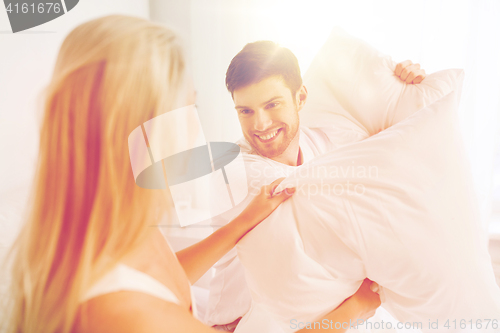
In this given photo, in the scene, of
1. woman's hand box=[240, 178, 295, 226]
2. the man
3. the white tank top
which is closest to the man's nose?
the man

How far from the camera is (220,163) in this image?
0.57m

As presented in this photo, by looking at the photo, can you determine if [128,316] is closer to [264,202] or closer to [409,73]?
[264,202]

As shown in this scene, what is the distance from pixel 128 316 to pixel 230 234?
0.22 metres

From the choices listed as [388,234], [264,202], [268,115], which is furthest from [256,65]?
[388,234]

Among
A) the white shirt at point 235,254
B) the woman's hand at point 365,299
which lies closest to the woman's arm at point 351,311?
the woman's hand at point 365,299

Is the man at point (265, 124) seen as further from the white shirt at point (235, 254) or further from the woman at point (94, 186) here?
the woman at point (94, 186)

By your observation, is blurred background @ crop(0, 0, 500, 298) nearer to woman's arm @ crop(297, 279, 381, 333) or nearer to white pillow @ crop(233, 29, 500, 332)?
white pillow @ crop(233, 29, 500, 332)

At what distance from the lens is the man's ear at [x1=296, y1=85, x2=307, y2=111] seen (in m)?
0.59

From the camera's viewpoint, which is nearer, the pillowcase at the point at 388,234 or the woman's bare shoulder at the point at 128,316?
the woman's bare shoulder at the point at 128,316

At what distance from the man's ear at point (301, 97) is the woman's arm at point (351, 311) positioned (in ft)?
1.21

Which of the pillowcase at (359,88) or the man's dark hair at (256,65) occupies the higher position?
the man's dark hair at (256,65)

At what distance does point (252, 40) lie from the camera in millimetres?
637

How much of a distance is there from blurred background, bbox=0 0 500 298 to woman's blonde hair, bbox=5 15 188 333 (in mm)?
55

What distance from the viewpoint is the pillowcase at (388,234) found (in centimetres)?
39
